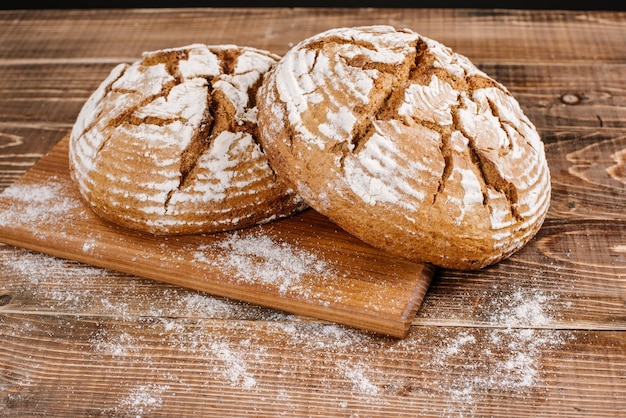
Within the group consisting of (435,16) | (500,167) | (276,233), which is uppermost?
(500,167)

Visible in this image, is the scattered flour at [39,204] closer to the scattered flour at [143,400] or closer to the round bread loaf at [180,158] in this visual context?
the round bread loaf at [180,158]

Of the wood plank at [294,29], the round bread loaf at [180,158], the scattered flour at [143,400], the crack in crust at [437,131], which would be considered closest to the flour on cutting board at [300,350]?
the scattered flour at [143,400]

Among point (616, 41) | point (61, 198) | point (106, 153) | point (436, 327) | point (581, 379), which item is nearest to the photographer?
point (581, 379)

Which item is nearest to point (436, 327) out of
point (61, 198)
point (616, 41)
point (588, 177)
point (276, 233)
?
point (276, 233)

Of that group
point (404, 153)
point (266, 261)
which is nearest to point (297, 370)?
point (266, 261)

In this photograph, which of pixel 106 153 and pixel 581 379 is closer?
pixel 581 379

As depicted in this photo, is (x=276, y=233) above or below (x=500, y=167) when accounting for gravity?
below

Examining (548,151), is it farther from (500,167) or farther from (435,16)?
(435,16)

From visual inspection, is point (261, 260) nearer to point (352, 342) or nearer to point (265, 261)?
point (265, 261)
